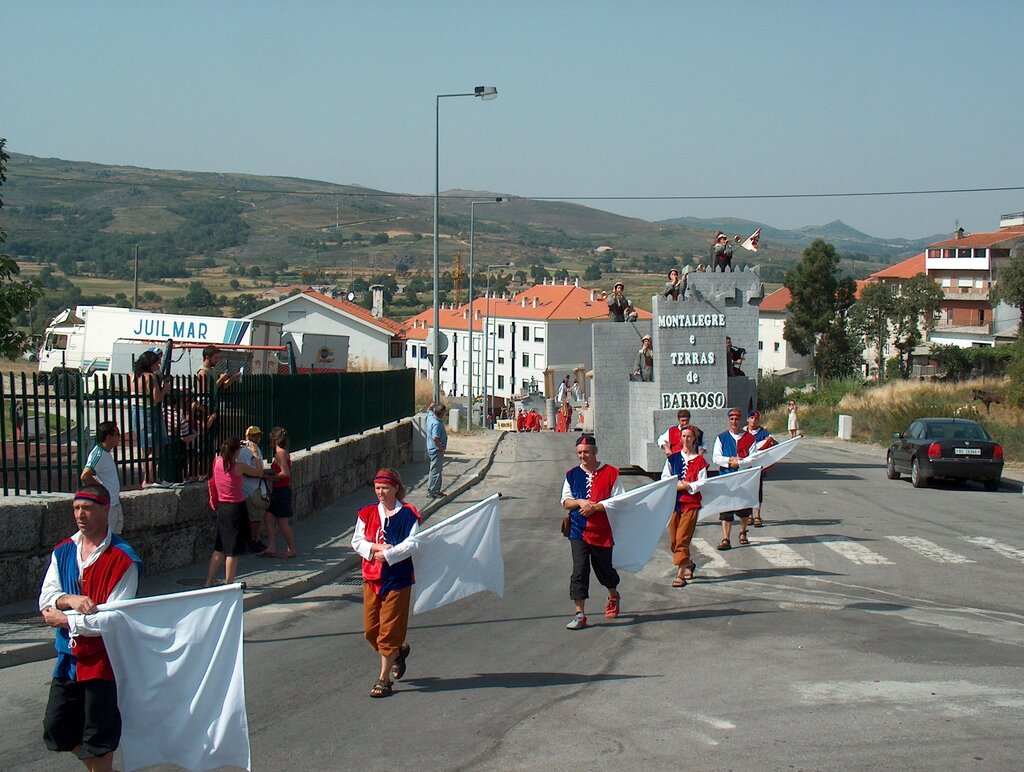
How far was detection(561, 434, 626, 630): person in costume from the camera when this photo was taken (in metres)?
9.91

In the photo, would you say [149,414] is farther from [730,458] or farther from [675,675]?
[730,458]

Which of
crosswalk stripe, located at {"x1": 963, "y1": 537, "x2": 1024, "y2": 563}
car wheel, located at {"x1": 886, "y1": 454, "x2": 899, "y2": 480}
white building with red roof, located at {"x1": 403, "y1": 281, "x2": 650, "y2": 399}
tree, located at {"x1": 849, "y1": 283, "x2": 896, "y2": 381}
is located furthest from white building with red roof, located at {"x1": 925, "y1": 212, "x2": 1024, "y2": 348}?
crosswalk stripe, located at {"x1": 963, "y1": 537, "x2": 1024, "y2": 563}

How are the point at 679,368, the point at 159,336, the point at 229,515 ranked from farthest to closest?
the point at 159,336 < the point at 679,368 < the point at 229,515

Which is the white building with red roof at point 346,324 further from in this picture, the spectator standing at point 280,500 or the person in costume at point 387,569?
the person in costume at point 387,569

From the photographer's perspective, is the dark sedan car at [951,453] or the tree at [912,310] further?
the tree at [912,310]

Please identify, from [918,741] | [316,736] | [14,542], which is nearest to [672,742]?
[918,741]

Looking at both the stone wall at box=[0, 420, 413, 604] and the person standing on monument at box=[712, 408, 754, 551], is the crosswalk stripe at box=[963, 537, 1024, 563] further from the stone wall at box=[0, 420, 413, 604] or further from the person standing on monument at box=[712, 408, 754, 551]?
the stone wall at box=[0, 420, 413, 604]

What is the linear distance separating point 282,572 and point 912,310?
62993 millimetres

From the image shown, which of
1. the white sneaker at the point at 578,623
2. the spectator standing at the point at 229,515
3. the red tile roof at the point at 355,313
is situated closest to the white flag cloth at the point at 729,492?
the white sneaker at the point at 578,623

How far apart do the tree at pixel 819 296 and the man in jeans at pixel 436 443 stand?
2462 inches

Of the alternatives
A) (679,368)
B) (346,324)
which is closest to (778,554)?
(679,368)

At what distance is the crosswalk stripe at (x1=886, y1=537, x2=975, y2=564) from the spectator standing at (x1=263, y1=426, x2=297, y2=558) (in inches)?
321

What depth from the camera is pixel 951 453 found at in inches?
869

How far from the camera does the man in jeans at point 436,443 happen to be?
19.2 m
